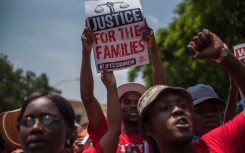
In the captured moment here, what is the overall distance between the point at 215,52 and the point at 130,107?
1318 mm

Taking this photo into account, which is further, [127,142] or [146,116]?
[127,142]

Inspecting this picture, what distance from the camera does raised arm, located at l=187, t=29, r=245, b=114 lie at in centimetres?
305

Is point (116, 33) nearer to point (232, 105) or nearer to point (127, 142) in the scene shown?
point (127, 142)

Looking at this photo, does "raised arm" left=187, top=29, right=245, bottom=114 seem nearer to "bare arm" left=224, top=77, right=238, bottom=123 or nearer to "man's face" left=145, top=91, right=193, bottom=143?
"man's face" left=145, top=91, right=193, bottom=143

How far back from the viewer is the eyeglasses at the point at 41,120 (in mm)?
2686

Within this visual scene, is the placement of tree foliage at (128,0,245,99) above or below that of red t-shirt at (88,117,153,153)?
above

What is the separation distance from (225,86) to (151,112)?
52.9 feet

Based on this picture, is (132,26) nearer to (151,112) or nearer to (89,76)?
(89,76)

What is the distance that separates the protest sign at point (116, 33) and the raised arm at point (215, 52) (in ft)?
3.42

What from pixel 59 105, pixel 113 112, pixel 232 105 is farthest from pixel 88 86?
pixel 232 105

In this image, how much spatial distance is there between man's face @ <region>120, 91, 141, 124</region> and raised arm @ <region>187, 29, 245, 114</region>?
3.92 feet

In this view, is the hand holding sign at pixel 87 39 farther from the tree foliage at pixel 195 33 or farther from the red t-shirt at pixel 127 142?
the tree foliage at pixel 195 33

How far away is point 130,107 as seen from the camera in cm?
416

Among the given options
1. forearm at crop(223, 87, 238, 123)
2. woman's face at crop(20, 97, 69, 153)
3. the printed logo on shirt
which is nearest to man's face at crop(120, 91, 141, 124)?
the printed logo on shirt
